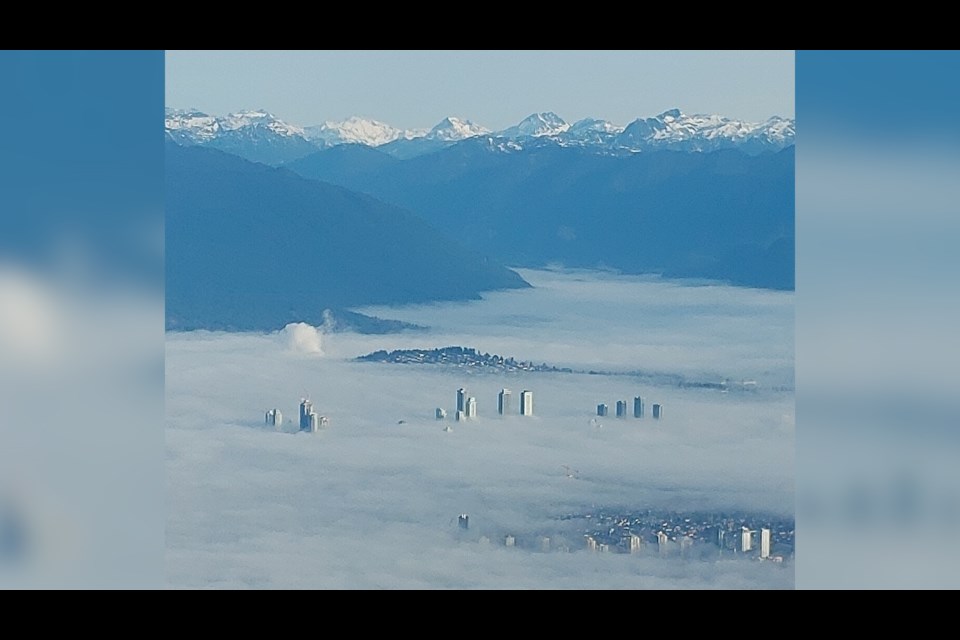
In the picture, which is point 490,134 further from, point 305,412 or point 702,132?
point 305,412

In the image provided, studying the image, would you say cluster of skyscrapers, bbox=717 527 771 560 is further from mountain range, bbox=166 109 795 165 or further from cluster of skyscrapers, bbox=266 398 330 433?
cluster of skyscrapers, bbox=266 398 330 433

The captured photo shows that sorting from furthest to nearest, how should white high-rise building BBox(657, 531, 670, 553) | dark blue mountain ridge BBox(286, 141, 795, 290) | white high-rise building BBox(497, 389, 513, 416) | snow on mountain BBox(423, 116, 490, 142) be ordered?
dark blue mountain ridge BBox(286, 141, 795, 290)
snow on mountain BBox(423, 116, 490, 142)
white high-rise building BBox(657, 531, 670, 553)
white high-rise building BBox(497, 389, 513, 416)

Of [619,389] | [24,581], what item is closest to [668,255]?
[619,389]

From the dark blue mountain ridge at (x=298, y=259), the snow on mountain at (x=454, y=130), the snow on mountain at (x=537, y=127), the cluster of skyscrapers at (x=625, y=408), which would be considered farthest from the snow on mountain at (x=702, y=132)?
the cluster of skyscrapers at (x=625, y=408)

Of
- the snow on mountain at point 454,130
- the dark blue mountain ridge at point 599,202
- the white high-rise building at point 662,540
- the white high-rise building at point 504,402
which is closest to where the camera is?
the white high-rise building at point 504,402

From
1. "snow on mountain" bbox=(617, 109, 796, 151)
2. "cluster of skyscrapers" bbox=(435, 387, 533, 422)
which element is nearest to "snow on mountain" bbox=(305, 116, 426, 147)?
"snow on mountain" bbox=(617, 109, 796, 151)

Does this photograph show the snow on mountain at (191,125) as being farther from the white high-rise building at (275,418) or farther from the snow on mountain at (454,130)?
the white high-rise building at (275,418)
